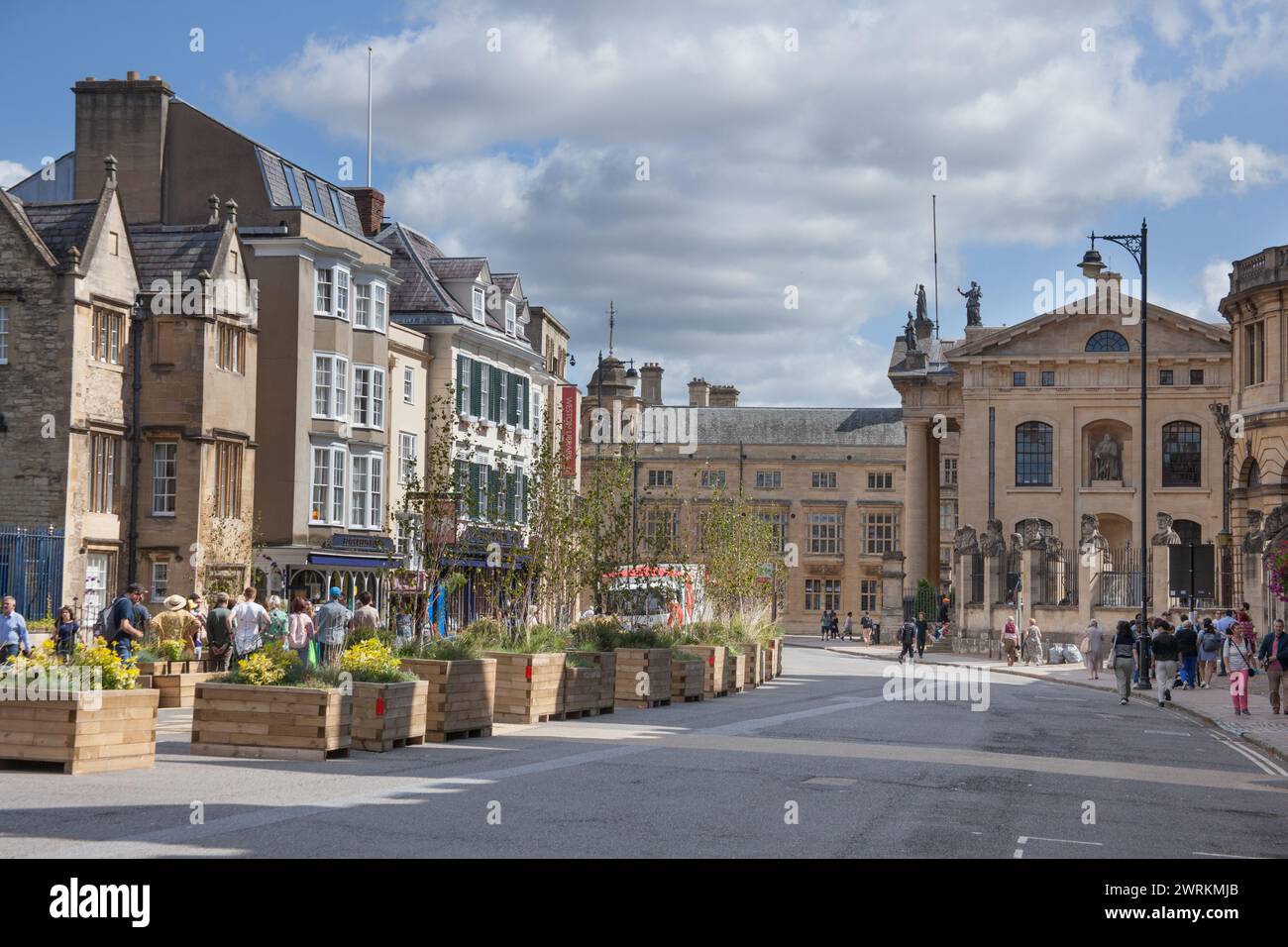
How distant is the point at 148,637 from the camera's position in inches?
949

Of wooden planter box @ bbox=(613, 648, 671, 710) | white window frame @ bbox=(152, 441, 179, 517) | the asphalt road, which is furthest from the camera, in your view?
white window frame @ bbox=(152, 441, 179, 517)

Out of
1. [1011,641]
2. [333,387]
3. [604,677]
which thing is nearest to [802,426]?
[1011,641]

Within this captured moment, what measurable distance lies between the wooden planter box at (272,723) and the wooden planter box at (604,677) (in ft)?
24.9

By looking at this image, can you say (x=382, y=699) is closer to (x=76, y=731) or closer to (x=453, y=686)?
(x=453, y=686)

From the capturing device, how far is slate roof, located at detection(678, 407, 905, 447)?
351 ft

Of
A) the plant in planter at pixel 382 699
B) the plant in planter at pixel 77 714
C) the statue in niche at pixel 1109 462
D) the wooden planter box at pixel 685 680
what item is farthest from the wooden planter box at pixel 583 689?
the statue in niche at pixel 1109 462

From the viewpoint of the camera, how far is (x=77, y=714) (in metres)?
14.4

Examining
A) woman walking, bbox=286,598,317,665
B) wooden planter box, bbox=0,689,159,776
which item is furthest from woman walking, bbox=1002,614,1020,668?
wooden planter box, bbox=0,689,159,776

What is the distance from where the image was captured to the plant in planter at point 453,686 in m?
18.4

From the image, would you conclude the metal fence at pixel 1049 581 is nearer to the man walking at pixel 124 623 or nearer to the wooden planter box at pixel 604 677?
the wooden planter box at pixel 604 677

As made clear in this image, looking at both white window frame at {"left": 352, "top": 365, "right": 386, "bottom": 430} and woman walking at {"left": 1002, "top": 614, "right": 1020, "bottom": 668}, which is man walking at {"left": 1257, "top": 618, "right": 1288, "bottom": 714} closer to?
woman walking at {"left": 1002, "top": 614, "right": 1020, "bottom": 668}

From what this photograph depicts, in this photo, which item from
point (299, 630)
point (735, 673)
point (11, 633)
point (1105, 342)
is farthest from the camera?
point (1105, 342)

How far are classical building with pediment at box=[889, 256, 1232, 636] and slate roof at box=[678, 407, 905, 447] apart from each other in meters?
34.9

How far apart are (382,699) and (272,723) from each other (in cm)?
127
